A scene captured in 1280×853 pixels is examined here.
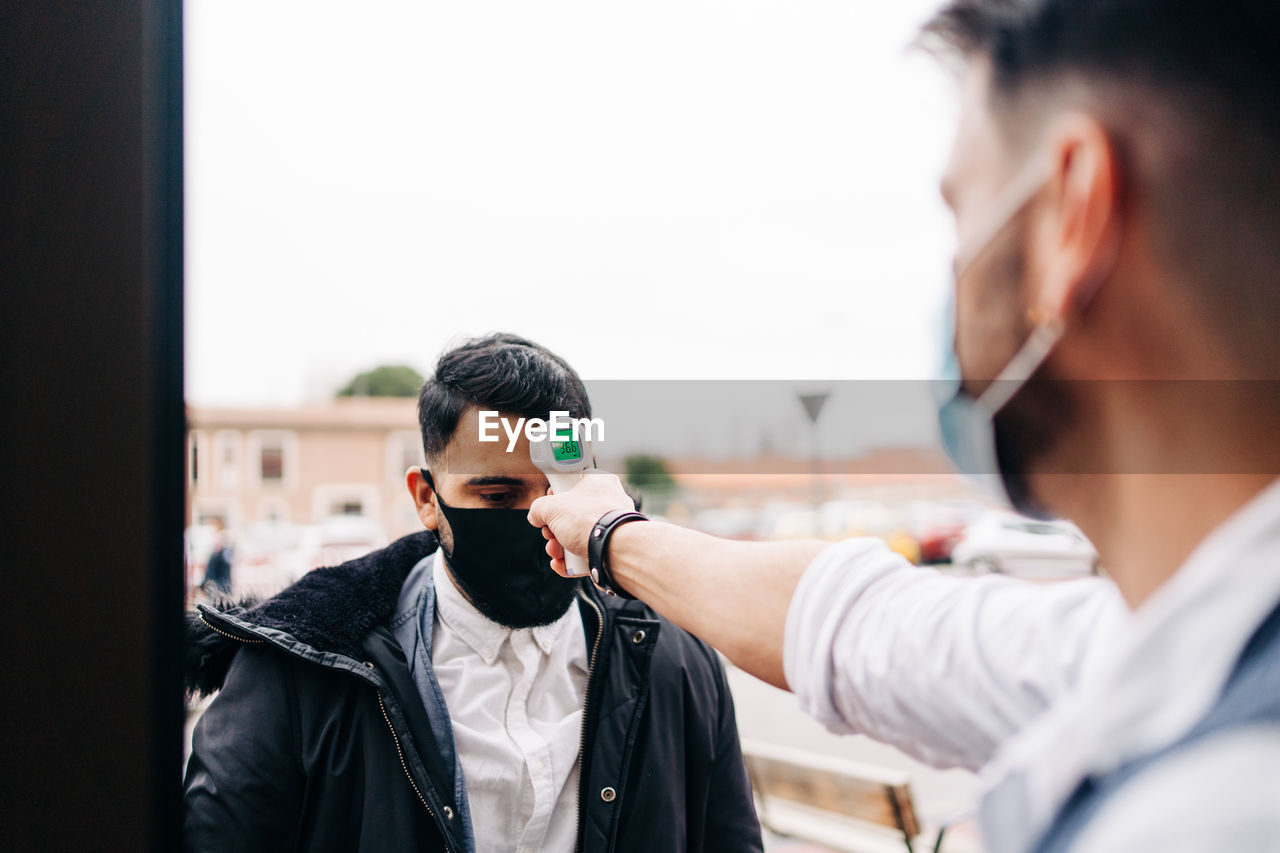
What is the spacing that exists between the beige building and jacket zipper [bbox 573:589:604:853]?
16.9 inches

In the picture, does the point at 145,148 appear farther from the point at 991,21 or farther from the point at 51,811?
the point at 991,21

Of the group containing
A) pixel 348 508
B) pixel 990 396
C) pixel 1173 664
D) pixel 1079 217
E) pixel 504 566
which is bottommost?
pixel 348 508

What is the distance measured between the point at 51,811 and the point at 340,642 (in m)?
0.49

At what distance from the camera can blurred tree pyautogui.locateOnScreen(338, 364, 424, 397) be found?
1549mm

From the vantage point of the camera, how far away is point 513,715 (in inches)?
56.9

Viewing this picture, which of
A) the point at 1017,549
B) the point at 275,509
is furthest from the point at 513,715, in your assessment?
the point at 275,509

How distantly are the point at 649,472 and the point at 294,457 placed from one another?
188 cm

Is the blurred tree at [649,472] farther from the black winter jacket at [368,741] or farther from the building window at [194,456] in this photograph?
the building window at [194,456]

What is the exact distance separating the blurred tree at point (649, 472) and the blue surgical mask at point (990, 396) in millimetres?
626

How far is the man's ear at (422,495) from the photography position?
153cm

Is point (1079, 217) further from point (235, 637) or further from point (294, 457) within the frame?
point (294, 457)

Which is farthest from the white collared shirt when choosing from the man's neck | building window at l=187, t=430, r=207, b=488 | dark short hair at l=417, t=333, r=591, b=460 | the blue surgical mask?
the man's neck

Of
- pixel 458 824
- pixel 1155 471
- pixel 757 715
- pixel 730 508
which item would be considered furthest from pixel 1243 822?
pixel 757 715

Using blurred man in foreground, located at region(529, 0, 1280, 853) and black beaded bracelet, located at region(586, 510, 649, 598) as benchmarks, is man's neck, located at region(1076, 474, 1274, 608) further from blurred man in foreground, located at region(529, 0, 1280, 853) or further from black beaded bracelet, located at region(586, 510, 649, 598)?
black beaded bracelet, located at region(586, 510, 649, 598)
